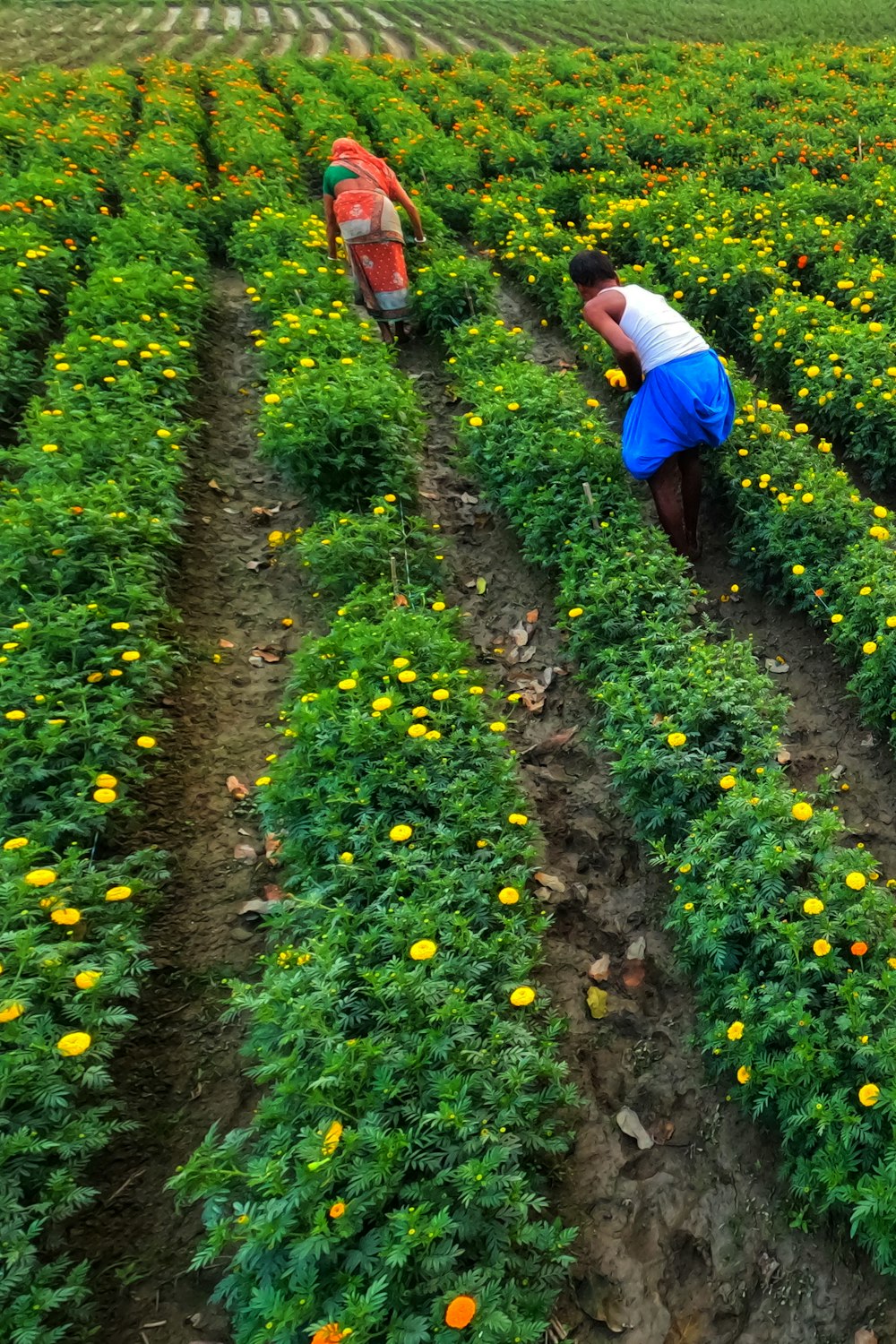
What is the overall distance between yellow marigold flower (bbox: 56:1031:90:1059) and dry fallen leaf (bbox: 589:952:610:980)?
1830 millimetres

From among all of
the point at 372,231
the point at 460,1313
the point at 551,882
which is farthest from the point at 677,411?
the point at 460,1313

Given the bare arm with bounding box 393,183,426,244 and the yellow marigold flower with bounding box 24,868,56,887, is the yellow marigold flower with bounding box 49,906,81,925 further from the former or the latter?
the bare arm with bounding box 393,183,426,244

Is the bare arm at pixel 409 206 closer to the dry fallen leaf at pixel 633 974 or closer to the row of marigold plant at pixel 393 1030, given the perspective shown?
the row of marigold plant at pixel 393 1030

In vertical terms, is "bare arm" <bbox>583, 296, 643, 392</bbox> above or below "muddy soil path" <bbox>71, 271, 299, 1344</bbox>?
above

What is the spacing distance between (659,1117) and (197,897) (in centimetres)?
202

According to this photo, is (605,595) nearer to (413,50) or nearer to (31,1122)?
(31,1122)

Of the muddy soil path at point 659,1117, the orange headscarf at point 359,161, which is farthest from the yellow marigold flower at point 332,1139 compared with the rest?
the orange headscarf at point 359,161

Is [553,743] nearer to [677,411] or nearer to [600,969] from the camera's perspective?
[600,969]

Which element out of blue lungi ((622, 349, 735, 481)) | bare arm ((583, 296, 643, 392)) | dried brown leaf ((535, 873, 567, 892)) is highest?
bare arm ((583, 296, 643, 392))

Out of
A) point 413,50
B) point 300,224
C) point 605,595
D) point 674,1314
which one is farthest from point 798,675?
point 413,50

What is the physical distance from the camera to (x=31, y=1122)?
2045 millimetres

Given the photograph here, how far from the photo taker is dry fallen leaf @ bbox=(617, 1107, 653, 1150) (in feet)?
8.03

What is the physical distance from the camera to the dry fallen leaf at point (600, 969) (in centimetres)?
287

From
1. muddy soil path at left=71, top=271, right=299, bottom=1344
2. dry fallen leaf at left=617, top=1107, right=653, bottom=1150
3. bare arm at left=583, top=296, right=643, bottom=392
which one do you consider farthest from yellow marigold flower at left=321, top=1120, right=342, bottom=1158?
bare arm at left=583, top=296, right=643, bottom=392
